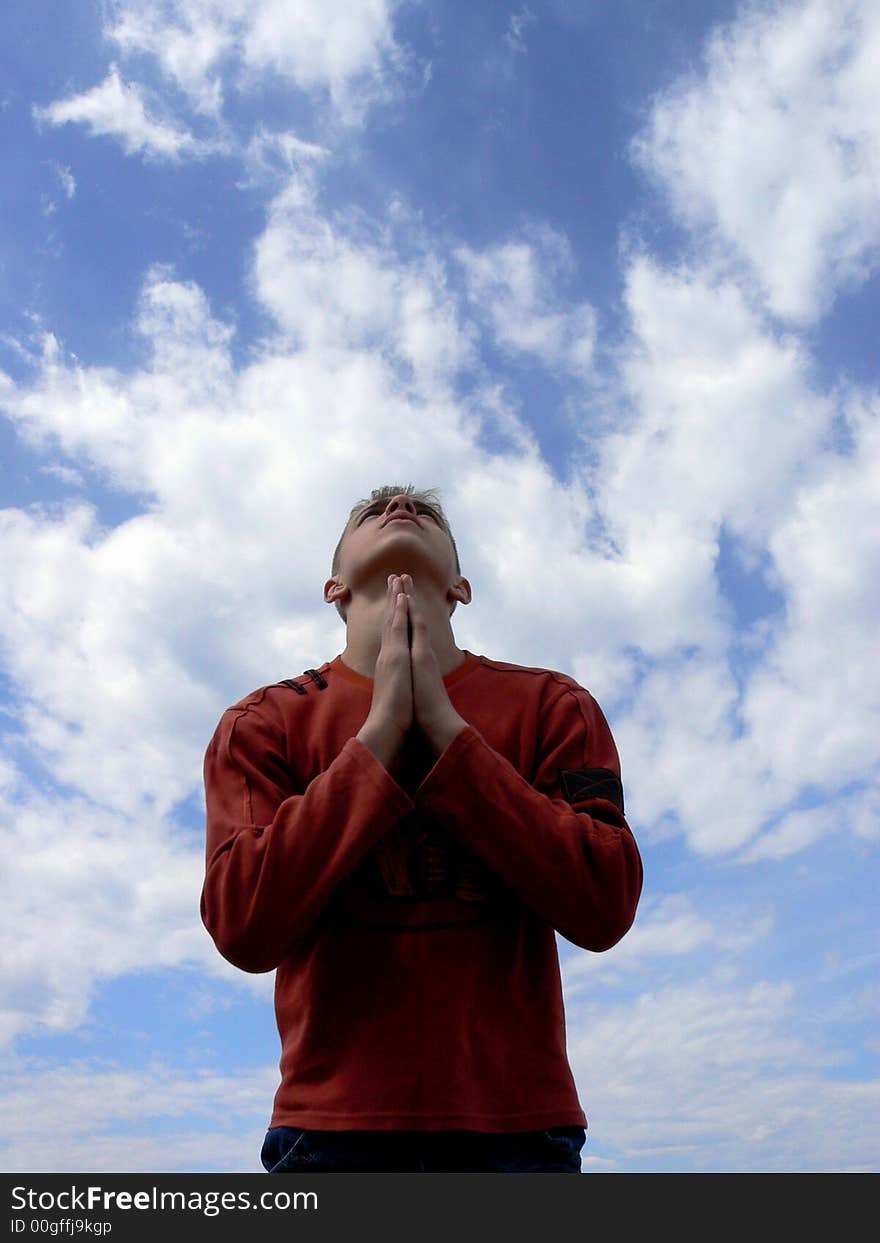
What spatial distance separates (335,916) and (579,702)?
4.32ft

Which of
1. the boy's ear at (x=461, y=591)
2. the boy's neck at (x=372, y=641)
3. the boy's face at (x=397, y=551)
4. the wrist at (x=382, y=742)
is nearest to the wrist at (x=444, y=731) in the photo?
the wrist at (x=382, y=742)

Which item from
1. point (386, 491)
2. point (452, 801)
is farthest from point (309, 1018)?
point (386, 491)

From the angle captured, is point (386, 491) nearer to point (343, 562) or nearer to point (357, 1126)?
point (343, 562)

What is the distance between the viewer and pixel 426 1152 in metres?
3.25

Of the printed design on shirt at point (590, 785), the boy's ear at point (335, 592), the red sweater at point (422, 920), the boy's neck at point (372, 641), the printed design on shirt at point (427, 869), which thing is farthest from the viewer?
the boy's ear at point (335, 592)

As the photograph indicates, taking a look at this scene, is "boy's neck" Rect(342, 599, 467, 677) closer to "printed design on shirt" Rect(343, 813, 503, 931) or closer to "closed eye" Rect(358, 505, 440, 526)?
"closed eye" Rect(358, 505, 440, 526)

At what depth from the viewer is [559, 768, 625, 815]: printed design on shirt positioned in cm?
380

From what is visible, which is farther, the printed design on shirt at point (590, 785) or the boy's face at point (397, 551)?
the boy's face at point (397, 551)

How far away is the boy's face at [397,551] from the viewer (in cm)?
439

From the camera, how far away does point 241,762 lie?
395 cm

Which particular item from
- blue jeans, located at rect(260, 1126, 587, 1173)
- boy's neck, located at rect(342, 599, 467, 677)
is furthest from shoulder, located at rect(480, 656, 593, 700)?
blue jeans, located at rect(260, 1126, 587, 1173)

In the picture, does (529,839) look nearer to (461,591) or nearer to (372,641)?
(372,641)

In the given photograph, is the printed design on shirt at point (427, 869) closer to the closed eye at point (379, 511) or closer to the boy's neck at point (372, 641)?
the boy's neck at point (372, 641)

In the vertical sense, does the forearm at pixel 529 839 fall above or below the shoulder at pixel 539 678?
below
